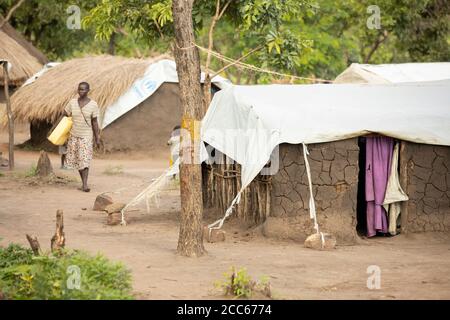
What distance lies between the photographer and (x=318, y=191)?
910cm

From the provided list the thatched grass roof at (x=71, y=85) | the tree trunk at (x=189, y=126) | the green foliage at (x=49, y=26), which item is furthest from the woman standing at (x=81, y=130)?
the green foliage at (x=49, y=26)

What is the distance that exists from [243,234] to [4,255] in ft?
10.1

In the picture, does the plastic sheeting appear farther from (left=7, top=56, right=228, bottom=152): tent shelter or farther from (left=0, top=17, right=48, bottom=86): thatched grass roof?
(left=0, top=17, right=48, bottom=86): thatched grass roof

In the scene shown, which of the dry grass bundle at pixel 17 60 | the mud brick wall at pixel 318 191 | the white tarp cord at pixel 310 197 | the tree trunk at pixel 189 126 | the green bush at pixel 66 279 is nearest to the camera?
the green bush at pixel 66 279

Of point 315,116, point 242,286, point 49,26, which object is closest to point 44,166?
point 315,116

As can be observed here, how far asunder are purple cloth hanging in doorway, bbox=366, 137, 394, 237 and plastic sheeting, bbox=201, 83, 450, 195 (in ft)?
0.86

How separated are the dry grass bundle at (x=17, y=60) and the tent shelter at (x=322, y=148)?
30.4ft

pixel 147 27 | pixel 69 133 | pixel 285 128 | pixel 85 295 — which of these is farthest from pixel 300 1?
pixel 85 295

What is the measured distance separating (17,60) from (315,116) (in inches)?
447

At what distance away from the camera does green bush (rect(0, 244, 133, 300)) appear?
5.96 m

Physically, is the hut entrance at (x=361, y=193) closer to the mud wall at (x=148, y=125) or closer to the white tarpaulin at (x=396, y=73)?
the white tarpaulin at (x=396, y=73)

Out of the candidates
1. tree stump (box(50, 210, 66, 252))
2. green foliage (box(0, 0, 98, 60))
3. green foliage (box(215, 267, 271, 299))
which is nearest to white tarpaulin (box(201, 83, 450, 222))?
tree stump (box(50, 210, 66, 252))

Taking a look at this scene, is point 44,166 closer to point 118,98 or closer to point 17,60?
point 118,98

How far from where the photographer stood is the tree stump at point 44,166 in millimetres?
12867
